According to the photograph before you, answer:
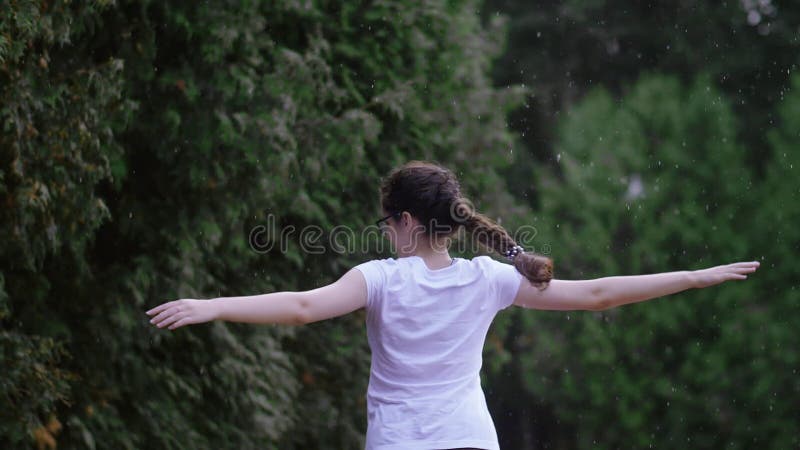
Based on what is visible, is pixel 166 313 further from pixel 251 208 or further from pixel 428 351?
pixel 251 208

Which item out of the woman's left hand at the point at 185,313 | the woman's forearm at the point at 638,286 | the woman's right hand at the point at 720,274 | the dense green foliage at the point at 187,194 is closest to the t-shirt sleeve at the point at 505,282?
the woman's forearm at the point at 638,286

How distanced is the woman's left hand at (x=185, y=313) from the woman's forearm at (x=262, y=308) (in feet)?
0.06

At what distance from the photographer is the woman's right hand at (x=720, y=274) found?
2857 mm

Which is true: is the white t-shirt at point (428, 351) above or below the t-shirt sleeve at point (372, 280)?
below

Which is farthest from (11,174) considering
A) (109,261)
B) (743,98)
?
(743,98)

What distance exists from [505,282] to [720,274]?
59 centimetres

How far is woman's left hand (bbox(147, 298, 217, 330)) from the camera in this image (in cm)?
264

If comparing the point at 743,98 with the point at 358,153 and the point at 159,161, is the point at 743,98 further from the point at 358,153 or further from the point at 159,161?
the point at 159,161

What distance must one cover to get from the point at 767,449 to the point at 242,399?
831 centimetres

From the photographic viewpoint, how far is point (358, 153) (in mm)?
6430

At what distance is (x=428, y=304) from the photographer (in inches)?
111

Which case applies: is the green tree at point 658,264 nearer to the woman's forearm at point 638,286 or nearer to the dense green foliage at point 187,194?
the dense green foliage at point 187,194

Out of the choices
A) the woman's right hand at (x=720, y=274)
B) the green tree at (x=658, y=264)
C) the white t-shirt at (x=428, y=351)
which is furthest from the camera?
the green tree at (x=658, y=264)

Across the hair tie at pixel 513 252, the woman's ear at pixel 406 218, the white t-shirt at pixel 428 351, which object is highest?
the woman's ear at pixel 406 218
